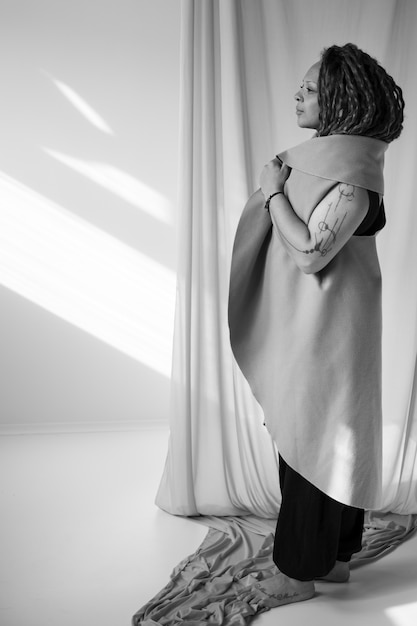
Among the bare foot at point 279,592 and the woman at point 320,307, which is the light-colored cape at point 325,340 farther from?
the bare foot at point 279,592

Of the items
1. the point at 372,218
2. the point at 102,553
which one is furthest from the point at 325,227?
the point at 102,553

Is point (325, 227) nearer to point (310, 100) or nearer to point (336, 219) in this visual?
point (336, 219)

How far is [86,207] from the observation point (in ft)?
11.3

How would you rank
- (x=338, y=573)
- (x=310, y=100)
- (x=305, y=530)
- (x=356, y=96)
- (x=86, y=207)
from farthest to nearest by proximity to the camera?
(x=86, y=207) → (x=338, y=573) → (x=305, y=530) → (x=310, y=100) → (x=356, y=96)

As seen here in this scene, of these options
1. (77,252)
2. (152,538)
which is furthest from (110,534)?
(77,252)

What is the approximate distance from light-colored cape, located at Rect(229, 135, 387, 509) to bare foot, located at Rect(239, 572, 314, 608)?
1.05ft

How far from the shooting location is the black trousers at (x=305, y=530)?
1915 millimetres

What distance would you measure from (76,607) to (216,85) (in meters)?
1.73

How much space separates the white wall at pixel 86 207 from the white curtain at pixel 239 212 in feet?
3.37

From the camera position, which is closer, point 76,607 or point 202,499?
point 76,607

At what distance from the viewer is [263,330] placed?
201 cm

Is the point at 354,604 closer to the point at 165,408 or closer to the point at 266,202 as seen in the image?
the point at 266,202

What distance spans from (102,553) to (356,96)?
156 centimetres

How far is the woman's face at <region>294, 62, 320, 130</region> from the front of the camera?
1.79 meters
